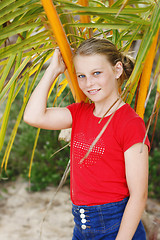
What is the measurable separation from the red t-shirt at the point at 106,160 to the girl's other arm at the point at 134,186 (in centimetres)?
3

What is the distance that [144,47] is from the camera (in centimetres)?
76

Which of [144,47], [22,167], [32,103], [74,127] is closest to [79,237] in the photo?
[74,127]

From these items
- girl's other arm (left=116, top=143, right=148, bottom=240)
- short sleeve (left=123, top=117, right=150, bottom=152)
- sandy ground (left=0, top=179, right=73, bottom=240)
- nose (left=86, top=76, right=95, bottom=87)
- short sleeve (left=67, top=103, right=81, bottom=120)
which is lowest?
sandy ground (left=0, top=179, right=73, bottom=240)

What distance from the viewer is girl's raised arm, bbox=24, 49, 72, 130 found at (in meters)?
0.97

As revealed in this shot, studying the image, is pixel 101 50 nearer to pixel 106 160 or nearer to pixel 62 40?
pixel 62 40

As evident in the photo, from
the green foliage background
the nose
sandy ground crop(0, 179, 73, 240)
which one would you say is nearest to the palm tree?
the nose

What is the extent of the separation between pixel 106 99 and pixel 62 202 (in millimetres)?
1891

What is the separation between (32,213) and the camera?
2.52 meters

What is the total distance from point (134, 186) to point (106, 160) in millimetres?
112

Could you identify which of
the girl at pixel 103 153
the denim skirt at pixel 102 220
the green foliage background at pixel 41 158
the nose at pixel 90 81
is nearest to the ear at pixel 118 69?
the girl at pixel 103 153

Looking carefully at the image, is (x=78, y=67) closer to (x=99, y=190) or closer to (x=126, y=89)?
(x=126, y=89)

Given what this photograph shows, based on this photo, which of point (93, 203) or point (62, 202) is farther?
point (62, 202)

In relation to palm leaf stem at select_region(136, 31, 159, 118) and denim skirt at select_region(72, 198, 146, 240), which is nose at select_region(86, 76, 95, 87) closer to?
palm leaf stem at select_region(136, 31, 159, 118)

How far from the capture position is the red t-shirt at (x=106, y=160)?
0.86 m
